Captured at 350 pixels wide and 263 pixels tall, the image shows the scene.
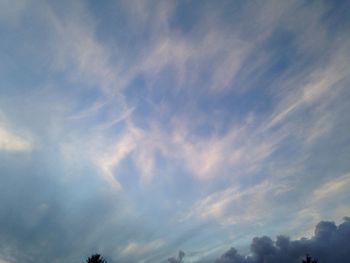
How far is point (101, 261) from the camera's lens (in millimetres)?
26906

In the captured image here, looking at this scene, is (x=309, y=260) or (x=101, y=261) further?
(x=309, y=260)

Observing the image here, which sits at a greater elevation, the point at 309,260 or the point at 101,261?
the point at 101,261

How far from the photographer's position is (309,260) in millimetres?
37969

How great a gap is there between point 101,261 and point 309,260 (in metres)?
38.3
